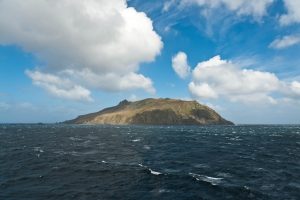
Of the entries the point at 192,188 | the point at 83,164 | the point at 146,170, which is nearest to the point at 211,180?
the point at 192,188

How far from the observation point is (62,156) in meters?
70.2

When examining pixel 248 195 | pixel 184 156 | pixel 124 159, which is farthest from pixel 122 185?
pixel 184 156

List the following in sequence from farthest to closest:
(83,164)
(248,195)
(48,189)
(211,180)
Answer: (83,164) < (211,180) < (48,189) < (248,195)

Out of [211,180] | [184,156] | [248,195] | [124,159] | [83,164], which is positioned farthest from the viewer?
[184,156]

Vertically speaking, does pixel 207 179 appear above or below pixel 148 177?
below

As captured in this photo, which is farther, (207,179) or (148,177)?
(148,177)

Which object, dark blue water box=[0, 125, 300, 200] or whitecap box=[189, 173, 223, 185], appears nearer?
dark blue water box=[0, 125, 300, 200]

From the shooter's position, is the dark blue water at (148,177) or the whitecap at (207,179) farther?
the whitecap at (207,179)

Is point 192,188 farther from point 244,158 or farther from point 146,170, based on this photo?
point 244,158

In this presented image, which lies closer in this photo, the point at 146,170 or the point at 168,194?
the point at 168,194

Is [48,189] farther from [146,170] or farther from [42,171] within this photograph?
[146,170]

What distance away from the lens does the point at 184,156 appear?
7156cm

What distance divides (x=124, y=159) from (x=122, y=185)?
23921mm

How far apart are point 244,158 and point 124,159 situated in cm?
2627
